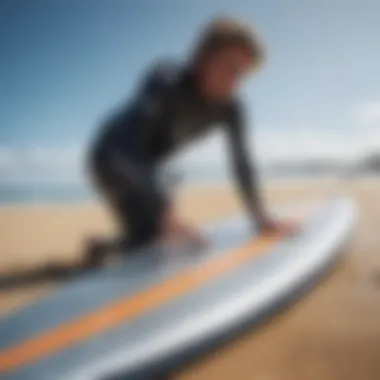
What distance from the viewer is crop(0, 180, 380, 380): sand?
1293mm

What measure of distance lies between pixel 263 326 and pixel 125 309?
28 cm

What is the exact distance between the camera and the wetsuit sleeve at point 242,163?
136cm

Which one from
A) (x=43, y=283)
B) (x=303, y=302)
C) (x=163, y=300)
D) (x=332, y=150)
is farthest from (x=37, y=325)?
(x=332, y=150)

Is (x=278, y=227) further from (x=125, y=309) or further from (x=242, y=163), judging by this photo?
(x=125, y=309)

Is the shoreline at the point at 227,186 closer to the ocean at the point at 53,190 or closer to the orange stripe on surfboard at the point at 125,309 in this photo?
the ocean at the point at 53,190

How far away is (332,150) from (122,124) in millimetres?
419

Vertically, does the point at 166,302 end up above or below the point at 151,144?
below

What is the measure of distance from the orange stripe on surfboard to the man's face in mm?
309

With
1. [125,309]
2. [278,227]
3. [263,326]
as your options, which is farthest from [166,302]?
[278,227]

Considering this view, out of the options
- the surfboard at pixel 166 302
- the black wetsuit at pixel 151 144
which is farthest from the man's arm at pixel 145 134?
the surfboard at pixel 166 302

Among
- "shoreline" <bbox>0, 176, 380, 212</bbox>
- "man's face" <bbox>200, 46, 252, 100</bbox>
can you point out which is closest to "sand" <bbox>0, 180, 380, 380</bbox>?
"shoreline" <bbox>0, 176, 380, 212</bbox>

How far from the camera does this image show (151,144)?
1.36m

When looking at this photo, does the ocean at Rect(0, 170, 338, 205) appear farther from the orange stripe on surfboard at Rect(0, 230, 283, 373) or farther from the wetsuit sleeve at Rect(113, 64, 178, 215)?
the orange stripe on surfboard at Rect(0, 230, 283, 373)

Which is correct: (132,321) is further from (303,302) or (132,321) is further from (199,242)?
(303,302)
